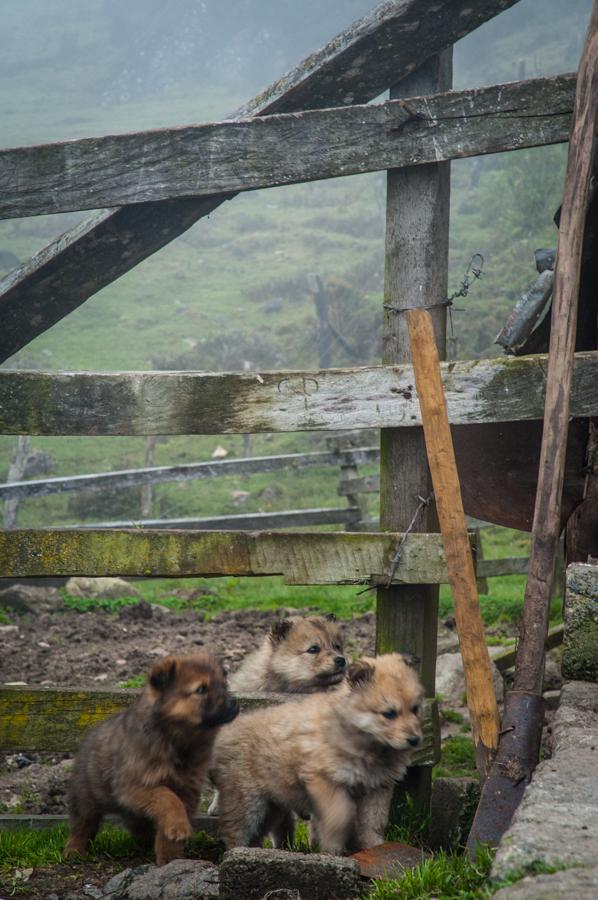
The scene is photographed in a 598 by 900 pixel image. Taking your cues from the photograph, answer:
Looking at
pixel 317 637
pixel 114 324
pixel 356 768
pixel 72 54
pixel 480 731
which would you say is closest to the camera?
pixel 480 731

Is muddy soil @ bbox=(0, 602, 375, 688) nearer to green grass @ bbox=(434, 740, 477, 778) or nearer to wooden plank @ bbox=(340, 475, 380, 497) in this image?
green grass @ bbox=(434, 740, 477, 778)

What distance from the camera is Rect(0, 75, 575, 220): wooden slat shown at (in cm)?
423

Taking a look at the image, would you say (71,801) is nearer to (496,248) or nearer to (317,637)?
(317,637)

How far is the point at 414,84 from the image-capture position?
4.45m

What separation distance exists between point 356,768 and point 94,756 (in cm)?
118

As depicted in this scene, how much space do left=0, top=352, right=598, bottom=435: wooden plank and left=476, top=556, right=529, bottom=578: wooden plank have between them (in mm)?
6919

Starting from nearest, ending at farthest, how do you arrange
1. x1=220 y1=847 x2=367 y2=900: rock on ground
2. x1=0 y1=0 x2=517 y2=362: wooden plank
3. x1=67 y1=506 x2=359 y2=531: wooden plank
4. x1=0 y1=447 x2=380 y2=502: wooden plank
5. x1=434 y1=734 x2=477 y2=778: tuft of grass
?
1. x1=220 y1=847 x2=367 y2=900: rock on ground
2. x1=0 y1=0 x2=517 y2=362: wooden plank
3. x1=434 y1=734 x2=477 y2=778: tuft of grass
4. x1=0 y1=447 x2=380 y2=502: wooden plank
5. x1=67 y1=506 x2=359 y2=531: wooden plank

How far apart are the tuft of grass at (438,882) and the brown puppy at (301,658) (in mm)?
2186

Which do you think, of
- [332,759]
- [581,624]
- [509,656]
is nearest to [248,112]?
[581,624]

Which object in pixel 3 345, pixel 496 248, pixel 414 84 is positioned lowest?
pixel 3 345

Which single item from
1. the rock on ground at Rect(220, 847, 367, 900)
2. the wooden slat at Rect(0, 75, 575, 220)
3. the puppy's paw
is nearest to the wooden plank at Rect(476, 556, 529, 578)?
the wooden slat at Rect(0, 75, 575, 220)

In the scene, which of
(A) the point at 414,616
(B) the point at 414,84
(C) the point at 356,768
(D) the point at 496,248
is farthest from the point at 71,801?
(D) the point at 496,248

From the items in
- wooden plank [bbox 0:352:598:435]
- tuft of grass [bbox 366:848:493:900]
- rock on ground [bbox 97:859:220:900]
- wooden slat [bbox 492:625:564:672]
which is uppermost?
wooden plank [bbox 0:352:598:435]

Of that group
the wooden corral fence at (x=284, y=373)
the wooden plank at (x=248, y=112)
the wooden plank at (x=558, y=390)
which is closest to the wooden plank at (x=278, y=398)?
the wooden corral fence at (x=284, y=373)
